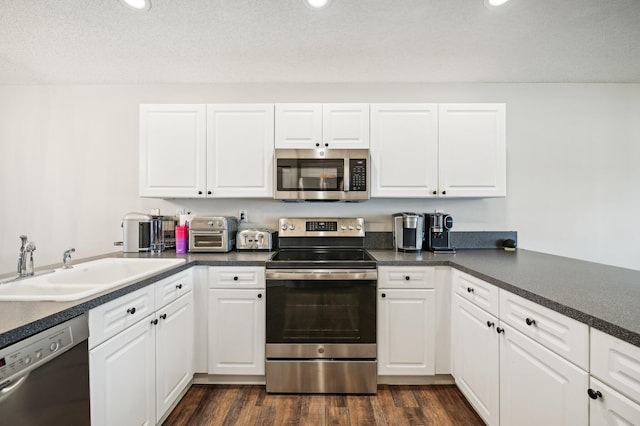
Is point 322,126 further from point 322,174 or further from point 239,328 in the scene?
point 239,328

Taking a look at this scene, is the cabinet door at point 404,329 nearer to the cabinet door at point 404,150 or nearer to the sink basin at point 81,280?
the cabinet door at point 404,150

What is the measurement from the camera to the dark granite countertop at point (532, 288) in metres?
0.86

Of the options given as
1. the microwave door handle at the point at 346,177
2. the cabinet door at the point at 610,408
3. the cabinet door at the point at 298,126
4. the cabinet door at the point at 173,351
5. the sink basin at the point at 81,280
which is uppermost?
the cabinet door at the point at 298,126

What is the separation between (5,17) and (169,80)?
99 cm

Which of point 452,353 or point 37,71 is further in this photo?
point 37,71

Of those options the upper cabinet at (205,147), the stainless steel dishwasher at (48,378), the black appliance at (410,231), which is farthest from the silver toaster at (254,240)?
the stainless steel dishwasher at (48,378)

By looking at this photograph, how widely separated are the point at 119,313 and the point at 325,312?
1.16m

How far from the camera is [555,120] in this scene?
8.52 ft

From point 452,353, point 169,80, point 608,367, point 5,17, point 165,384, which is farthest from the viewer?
point 169,80

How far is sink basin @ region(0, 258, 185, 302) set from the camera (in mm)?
1146

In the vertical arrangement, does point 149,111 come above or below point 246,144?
above

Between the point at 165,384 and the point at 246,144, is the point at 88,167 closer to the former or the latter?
the point at 246,144

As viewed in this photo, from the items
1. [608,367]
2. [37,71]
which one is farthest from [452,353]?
[37,71]

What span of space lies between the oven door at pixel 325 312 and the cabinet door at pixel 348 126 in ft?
3.32
